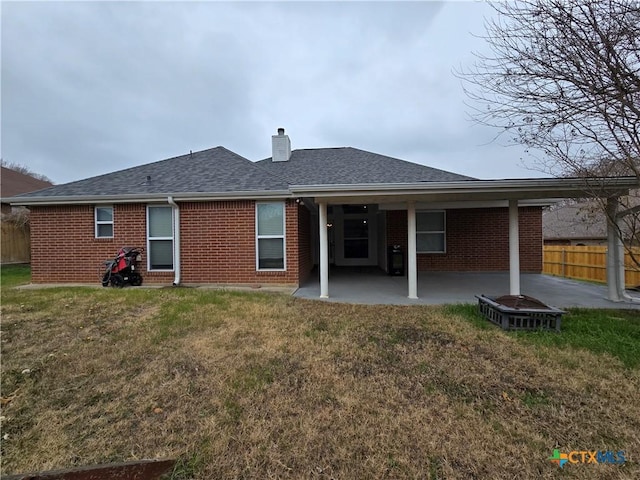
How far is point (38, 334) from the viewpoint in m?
4.58

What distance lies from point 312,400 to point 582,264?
11.7 metres

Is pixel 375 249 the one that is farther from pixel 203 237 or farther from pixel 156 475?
pixel 156 475

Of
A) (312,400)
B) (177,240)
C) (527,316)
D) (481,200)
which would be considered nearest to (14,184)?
(177,240)

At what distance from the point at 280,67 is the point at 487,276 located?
11.1 meters

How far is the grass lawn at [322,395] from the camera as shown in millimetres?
2049

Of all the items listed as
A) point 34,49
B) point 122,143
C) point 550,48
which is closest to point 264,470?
point 550,48

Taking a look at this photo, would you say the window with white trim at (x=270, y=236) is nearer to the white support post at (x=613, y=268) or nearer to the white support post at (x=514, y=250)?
the white support post at (x=514, y=250)

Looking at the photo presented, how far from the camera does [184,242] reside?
8.58 m

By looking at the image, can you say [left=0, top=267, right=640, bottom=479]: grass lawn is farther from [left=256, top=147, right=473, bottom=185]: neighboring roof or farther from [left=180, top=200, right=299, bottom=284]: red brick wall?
Result: [left=256, top=147, right=473, bottom=185]: neighboring roof

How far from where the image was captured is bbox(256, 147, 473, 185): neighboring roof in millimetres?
9891

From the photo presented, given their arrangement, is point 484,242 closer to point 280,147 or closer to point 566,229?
point 280,147

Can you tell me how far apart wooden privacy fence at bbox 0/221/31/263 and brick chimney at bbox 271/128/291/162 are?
45.7 ft

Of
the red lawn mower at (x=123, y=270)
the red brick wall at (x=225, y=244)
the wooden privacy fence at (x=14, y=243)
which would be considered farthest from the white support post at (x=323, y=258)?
the wooden privacy fence at (x=14, y=243)

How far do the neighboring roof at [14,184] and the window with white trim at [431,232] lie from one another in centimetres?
2246
